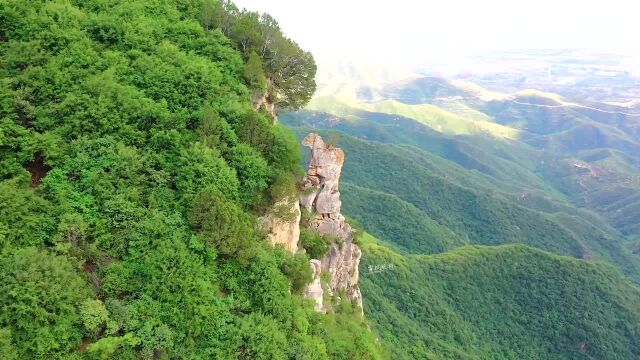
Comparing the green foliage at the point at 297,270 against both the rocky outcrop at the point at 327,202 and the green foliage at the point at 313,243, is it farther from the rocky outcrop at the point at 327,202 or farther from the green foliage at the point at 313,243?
the rocky outcrop at the point at 327,202

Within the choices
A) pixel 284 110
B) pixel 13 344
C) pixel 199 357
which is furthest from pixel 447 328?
pixel 13 344

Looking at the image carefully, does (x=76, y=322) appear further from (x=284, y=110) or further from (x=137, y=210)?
(x=284, y=110)

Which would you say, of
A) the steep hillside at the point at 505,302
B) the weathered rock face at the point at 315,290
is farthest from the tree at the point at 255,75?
the steep hillside at the point at 505,302

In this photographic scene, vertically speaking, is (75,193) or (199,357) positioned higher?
(75,193)

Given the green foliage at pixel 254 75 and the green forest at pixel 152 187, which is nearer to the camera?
the green forest at pixel 152 187

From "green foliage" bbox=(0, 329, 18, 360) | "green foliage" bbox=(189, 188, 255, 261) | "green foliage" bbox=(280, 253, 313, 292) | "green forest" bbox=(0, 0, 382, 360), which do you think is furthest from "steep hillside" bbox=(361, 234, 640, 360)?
"green foliage" bbox=(0, 329, 18, 360)

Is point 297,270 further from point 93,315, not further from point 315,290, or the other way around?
point 93,315
